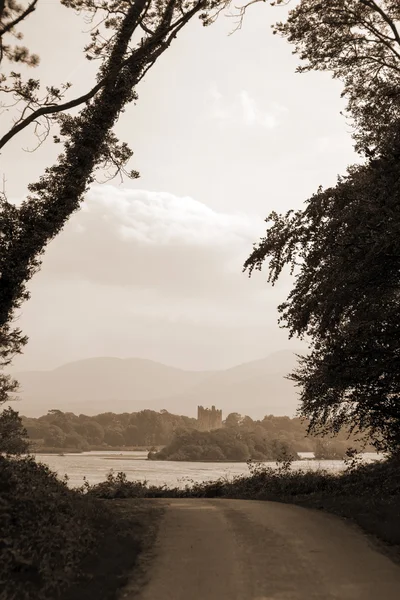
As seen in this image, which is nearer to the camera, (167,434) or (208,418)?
(167,434)

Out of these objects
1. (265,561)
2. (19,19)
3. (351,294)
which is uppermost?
(19,19)

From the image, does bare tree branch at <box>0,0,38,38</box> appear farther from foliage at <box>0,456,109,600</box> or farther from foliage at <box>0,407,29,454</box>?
foliage at <box>0,407,29,454</box>

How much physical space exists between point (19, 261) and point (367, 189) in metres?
9.04

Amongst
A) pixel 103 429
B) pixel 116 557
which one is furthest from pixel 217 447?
pixel 116 557

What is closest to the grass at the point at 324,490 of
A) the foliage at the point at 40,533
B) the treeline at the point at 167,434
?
the foliage at the point at 40,533

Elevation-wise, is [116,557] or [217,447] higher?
[116,557]

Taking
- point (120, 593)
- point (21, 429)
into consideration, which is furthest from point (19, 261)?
point (21, 429)

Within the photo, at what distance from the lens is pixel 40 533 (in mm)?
7930

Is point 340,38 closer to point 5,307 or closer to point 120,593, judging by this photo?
point 5,307

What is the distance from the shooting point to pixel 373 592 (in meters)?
7.36

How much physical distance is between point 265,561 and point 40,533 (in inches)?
148

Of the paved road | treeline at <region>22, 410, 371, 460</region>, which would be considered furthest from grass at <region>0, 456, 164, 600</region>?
treeline at <region>22, 410, 371, 460</region>

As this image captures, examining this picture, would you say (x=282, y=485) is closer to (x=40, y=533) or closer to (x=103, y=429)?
(x=40, y=533)

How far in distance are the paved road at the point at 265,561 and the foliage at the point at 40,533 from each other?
3.74 feet
